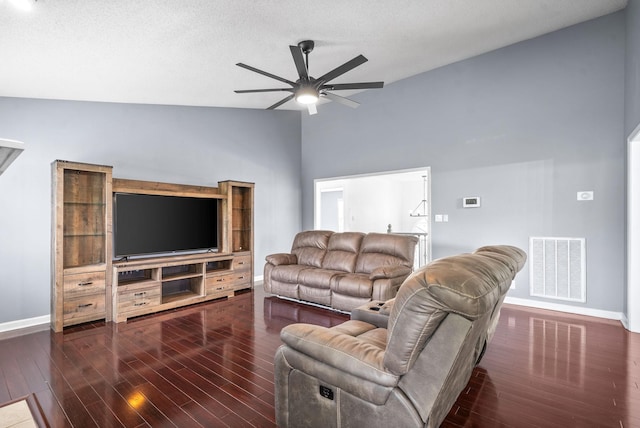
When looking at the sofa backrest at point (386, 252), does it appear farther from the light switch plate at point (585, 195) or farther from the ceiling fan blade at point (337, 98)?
the light switch plate at point (585, 195)

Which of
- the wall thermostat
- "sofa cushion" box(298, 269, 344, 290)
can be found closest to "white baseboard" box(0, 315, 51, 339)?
"sofa cushion" box(298, 269, 344, 290)

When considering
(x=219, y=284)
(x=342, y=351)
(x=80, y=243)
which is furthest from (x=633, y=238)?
(x=80, y=243)

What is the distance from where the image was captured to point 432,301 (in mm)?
1250

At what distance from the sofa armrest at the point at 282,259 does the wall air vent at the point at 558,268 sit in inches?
133

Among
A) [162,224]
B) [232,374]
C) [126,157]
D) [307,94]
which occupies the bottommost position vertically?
[232,374]

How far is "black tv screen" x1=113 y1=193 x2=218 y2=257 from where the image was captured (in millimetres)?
4223

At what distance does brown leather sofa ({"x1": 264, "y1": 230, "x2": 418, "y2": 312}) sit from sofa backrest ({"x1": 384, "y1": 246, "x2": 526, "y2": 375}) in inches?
101

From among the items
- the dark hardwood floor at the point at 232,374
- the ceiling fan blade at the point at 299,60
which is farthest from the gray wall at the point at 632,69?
Result: the ceiling fan blade at the point at 299,60

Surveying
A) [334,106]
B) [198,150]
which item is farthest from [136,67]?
[334,106]

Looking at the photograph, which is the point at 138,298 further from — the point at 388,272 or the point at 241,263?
the point at 388,272

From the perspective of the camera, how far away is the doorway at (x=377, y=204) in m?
8.01

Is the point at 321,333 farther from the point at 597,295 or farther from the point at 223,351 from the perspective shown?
the point at 597,295

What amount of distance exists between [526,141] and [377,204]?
4.76m

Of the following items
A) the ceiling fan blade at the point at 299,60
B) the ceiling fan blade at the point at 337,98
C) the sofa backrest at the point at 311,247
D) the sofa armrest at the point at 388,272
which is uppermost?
the ceiling fan blade at the point at 299,60
